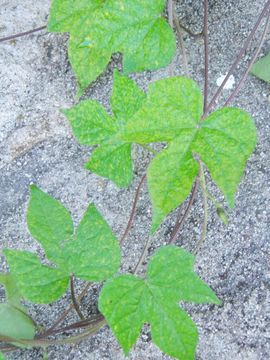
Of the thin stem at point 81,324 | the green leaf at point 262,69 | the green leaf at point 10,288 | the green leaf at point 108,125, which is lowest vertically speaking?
the thin stem at point 81,324

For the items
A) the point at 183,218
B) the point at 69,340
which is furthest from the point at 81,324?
the point at 183,218

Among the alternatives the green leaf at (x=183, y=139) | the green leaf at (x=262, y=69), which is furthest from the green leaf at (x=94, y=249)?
the green leaf at (x=262, y=69)

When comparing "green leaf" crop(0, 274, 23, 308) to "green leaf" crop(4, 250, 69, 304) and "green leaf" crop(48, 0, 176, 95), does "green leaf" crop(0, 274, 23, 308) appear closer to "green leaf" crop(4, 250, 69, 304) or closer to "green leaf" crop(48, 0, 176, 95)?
"green leaf" crop(4, 250, 69, 304)

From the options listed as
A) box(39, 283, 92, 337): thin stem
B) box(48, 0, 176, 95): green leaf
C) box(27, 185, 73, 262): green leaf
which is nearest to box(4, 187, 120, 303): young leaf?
box(27, 185, 73, 262): green leaf

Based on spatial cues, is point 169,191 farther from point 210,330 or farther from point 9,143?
point 9,143

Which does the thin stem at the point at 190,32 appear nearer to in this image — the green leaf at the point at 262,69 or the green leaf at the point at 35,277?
the green leaf at the point at 262,69

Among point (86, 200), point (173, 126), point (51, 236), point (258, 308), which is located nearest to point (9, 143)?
point (86, 200)

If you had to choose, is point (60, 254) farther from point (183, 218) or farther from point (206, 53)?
point (206, 53)
